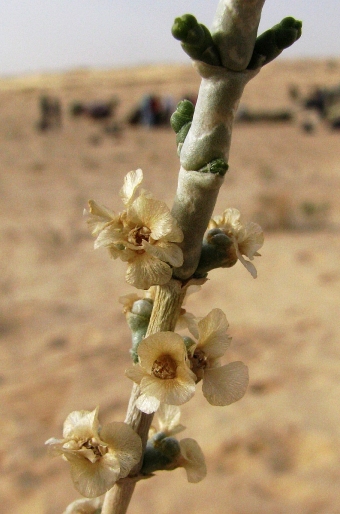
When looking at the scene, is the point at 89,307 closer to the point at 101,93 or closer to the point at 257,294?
the point at 257,294

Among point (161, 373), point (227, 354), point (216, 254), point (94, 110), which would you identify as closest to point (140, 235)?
point (216, 254)

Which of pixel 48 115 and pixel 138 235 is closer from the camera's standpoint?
pixel 138 235

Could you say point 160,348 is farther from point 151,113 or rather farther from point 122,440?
point 151,113

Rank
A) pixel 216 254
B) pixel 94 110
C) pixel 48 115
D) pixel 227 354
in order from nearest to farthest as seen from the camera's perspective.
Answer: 1. pixel 216 254
2. pixel 227 354
3. pixel 48 115
4. pixel 94 110

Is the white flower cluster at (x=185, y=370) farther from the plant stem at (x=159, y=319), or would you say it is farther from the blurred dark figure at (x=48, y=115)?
the blurred dark figure at (x=48, y=115)

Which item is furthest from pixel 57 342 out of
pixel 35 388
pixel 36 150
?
pixel 36 150

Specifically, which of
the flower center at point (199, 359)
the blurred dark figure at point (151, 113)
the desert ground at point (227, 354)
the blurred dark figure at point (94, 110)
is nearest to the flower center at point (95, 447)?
the flower center at point (199, 359)
